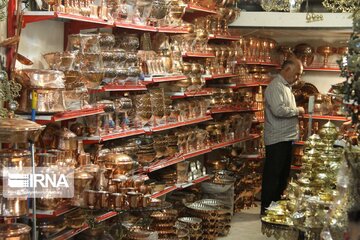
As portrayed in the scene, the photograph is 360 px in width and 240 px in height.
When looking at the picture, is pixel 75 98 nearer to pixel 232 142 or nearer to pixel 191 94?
pixel 191 94

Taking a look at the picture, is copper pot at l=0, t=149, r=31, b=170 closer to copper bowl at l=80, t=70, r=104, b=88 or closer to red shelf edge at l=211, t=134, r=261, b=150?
copper bowl at l=80, t=70, r=104, b=88

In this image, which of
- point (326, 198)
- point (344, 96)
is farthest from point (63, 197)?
point (344, 96)

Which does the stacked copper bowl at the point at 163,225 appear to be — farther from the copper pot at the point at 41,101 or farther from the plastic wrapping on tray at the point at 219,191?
the copper pot at the point at 41,101

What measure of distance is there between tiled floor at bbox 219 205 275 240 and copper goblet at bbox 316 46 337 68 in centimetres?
214

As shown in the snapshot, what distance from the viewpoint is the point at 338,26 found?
23.7ft

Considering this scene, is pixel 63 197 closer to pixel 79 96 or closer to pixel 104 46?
pixel 79 96

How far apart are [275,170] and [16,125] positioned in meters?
4.06

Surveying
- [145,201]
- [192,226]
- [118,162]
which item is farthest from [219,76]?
[145,201]

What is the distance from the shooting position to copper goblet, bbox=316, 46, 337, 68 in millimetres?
8031

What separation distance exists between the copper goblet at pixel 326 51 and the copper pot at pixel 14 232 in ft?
18.7

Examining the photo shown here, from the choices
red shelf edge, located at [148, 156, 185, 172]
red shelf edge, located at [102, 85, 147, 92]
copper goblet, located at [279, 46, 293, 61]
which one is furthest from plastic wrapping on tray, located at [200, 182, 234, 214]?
copper goblet, located at [279, 46, 293, 61]

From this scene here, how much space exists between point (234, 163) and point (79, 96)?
12.4 ft

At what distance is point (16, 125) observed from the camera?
10.0 feet

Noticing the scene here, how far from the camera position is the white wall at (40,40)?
383 centimetres
